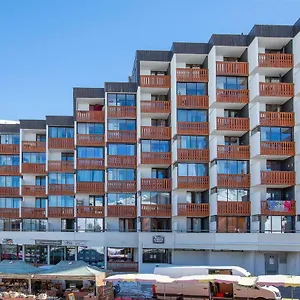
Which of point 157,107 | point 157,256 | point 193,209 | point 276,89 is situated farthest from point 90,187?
point 276,89

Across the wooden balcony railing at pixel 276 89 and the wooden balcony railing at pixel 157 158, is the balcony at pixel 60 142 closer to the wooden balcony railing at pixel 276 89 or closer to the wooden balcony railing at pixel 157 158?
the wooden balcony railing at pixel 157 158

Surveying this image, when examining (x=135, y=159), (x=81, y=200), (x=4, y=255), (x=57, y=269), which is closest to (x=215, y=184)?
(x=135, y=159)

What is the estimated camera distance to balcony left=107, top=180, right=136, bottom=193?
47906 mm

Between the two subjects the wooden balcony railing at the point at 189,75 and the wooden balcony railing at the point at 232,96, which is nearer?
the wooden balcony railing at the point at 232,96

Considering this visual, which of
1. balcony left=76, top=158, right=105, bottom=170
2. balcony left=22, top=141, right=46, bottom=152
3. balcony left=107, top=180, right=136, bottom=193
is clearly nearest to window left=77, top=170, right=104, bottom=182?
balcony left=76, top=158, right=105, bottom=170

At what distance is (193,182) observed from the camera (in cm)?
4472

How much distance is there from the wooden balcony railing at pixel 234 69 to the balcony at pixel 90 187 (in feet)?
53.7

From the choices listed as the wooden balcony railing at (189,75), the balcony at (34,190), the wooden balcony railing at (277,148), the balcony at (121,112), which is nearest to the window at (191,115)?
the wooden balcony railing at (189,75)

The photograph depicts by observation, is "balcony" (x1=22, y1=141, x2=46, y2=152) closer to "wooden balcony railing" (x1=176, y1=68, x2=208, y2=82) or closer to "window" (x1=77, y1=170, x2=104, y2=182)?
"window" (x1=77, y1=170, x2=104, y2=182)

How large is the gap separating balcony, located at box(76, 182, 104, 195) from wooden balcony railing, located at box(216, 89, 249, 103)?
14890 mm

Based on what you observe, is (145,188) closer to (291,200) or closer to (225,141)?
(225,141)

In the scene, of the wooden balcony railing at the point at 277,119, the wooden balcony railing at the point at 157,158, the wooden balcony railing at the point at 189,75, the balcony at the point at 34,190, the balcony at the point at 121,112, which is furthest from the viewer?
the balcony at the point at 34,190

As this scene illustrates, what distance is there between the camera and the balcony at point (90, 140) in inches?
1945

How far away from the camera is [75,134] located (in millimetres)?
49281
